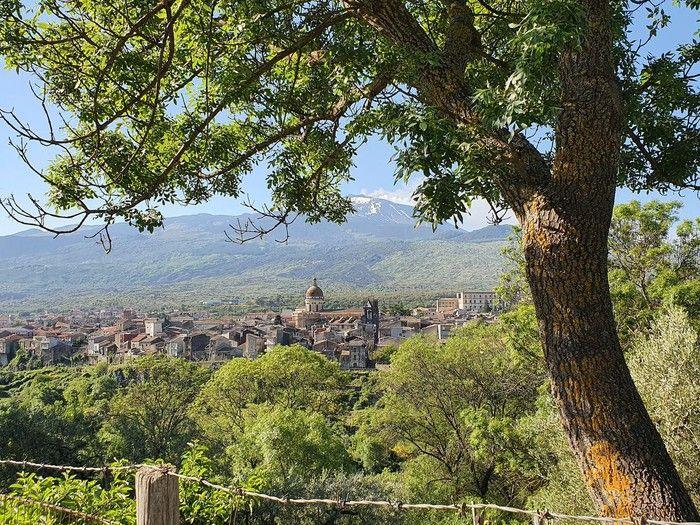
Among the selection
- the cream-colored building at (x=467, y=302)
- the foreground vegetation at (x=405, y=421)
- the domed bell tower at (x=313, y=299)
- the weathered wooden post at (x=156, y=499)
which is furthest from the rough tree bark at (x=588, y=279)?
the cream-colored building at (x=467, y=302)

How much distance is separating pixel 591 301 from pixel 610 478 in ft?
2.49

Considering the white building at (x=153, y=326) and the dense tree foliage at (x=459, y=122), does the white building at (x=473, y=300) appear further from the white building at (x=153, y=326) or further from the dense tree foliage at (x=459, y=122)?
the dense tree foliage at (x=459, y=122)

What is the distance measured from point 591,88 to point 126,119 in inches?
122

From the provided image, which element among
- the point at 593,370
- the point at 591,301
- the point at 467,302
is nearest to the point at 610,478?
the point at 593,370

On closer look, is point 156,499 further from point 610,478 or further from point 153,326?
point 153,326

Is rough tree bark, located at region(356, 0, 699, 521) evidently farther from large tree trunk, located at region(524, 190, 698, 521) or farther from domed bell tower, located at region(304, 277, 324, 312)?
domed bell tower, located at region(304, 277, 324, 312)

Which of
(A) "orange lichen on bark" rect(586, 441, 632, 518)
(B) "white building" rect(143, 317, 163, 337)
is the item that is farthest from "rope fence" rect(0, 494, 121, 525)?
(B) "white building" rect(143, 317, 163, 337)

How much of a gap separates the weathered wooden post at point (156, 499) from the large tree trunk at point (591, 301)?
1.71 metres

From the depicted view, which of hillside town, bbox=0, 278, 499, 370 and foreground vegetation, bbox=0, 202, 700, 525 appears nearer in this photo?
foreground vegetation, bbox=0, 202, 700, 525

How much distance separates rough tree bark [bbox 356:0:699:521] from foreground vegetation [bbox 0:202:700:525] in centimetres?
244

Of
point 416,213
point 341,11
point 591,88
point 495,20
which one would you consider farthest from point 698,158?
point 341,11

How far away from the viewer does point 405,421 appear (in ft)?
51.9

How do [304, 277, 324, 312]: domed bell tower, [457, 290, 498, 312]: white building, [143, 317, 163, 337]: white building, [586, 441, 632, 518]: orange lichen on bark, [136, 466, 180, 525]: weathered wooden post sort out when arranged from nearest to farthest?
1. [136, 466, 180, 525]: weathered wooden post
2. [586, 441, 632, 518]: orange lichen on bark
3. [143, 317, 163, 337]: white building
4. [304, 277, 324, 312]: domed bell tower
5. [457, 290, 498, 312]: white building

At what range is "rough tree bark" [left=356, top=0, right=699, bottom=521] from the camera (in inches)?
87.0
